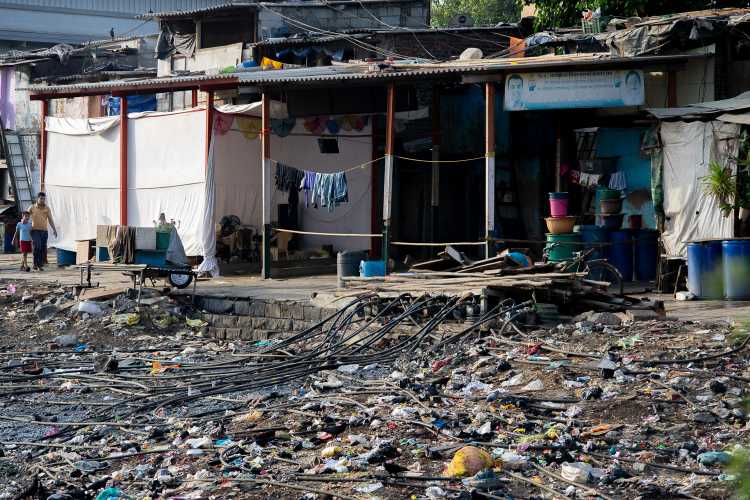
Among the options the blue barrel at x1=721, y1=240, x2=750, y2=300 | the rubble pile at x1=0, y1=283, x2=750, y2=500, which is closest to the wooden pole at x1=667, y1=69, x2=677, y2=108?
the blue barrel at x1=721, y1=240, x2=750, y2=300

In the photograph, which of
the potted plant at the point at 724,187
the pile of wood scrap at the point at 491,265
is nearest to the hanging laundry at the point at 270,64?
the pile of wood scrap at the point at 491,265

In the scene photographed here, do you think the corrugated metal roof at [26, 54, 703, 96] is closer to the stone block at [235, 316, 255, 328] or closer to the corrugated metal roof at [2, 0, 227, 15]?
Result: the stone block at [235, 316, 255, 328]

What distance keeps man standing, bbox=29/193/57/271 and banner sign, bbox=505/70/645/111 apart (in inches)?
345


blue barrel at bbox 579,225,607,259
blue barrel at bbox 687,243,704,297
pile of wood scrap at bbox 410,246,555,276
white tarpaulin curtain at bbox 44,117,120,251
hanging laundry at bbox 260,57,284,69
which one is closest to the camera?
pile of wood scrap at bbox 410,246,555,276

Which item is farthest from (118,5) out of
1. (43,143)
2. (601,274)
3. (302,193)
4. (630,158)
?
(601,274)

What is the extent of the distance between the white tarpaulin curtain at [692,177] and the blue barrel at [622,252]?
44.0 inches

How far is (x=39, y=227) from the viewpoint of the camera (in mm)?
18750

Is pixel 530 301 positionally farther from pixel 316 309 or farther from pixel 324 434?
pixel 324 434

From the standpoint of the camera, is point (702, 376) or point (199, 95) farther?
point (199, 95)

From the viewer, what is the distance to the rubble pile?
7.05m

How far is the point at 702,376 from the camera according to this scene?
900cm

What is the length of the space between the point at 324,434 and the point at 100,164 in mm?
12264

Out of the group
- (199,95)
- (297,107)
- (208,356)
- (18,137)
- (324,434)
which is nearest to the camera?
(324,434)

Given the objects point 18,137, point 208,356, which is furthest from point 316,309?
point 18,137
